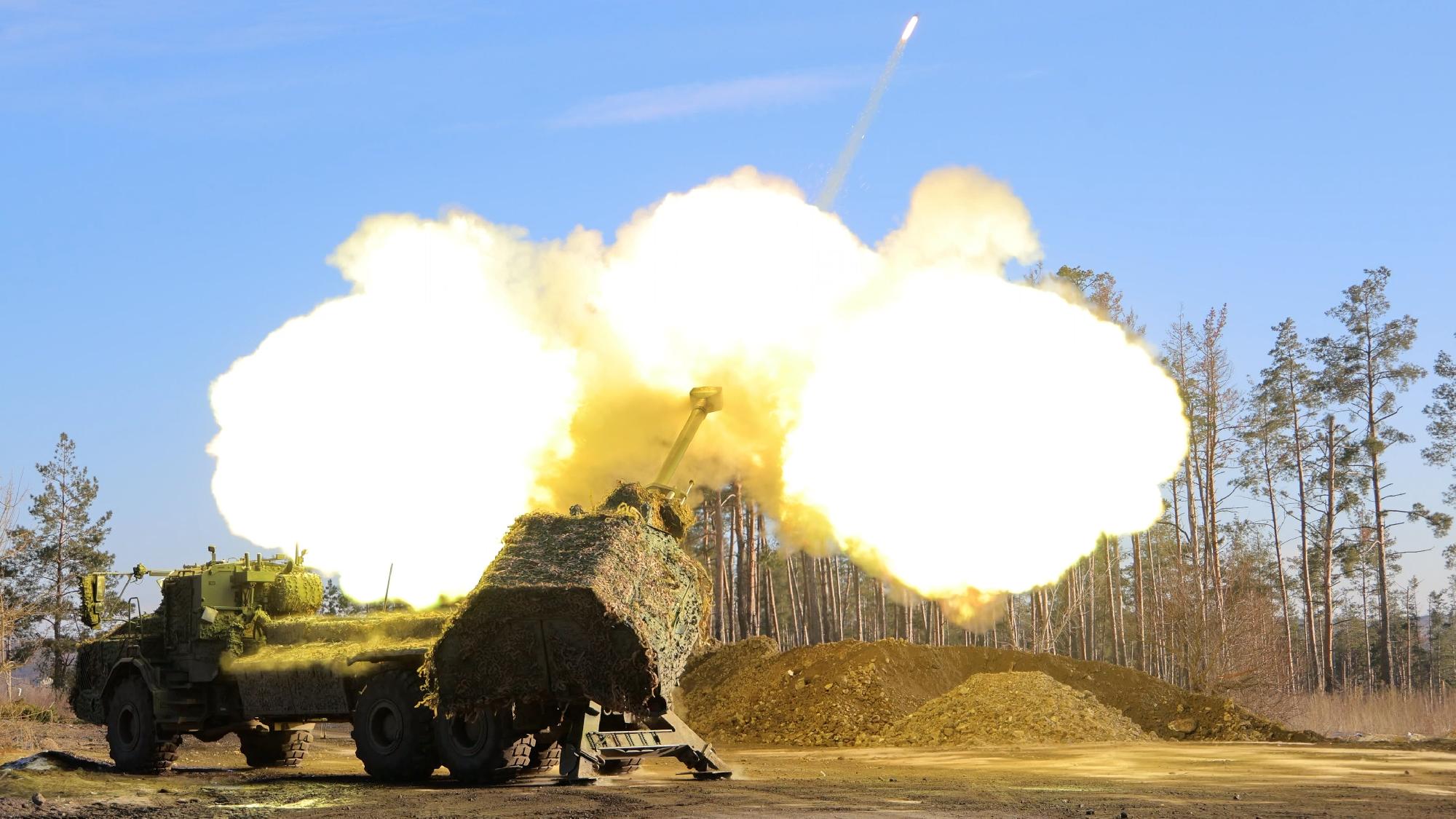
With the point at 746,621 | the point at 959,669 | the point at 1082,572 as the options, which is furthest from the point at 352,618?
the point at 1082,572

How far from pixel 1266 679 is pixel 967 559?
22463mm

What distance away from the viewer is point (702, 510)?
59.5 m

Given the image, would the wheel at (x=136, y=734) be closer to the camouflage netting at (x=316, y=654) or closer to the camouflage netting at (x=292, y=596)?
the camouflage netting at (x=316, y=654)

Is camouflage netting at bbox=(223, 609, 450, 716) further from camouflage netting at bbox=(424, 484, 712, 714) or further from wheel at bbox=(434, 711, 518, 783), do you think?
camouflage netting at bbox=(424, 484, 712, 714)

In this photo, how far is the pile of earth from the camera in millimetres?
33969

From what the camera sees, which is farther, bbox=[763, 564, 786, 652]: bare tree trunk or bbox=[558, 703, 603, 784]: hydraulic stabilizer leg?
bbox=[763, 564, 786, 652]: bare tree trunk

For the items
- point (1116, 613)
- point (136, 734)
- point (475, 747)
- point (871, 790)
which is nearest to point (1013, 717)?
point (871, 790)

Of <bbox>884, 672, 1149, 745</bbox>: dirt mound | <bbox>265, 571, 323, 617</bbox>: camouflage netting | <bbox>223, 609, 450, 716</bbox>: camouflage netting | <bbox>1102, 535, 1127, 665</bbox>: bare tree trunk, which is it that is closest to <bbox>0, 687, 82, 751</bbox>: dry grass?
<bbox>265, 571, 323, 617</bbox>: camouflage netting

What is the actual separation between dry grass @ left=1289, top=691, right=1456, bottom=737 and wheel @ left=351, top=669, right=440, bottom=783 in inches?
1315

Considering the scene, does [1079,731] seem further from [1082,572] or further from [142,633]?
[1082,572]

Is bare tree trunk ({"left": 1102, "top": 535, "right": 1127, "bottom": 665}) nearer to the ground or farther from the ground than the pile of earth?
farther from the ground

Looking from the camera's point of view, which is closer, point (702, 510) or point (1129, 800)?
point (1129, 800)

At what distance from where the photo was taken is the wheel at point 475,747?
18.8 metres

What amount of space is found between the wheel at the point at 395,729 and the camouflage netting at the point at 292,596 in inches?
162
